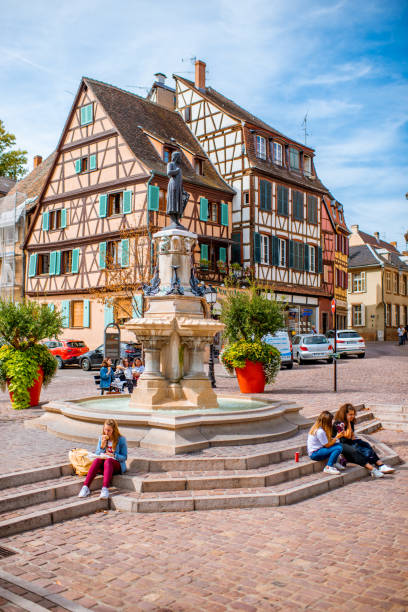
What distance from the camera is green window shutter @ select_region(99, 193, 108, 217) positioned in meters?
29.4

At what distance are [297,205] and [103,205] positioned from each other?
12.5 metres

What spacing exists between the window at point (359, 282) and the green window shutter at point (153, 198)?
28.3m

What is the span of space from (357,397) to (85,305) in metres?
18.9

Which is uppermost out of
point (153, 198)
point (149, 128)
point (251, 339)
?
point (149, 128)

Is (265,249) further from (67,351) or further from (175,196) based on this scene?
(175,196)

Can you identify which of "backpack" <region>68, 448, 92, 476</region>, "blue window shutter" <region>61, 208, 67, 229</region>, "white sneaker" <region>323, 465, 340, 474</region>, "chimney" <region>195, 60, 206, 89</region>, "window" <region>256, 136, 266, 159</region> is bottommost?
"white sneaker" <region>323, 465, 340, 474</region>

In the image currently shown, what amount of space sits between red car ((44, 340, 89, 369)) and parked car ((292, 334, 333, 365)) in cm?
985

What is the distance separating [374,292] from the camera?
4984 centimetres

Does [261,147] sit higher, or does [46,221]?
[261,147]

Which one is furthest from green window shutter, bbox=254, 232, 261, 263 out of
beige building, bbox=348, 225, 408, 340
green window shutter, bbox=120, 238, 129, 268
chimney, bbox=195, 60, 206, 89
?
beige building, bbox=348, 225, 408, 340

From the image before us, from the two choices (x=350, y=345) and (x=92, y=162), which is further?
(x=92, y=162)

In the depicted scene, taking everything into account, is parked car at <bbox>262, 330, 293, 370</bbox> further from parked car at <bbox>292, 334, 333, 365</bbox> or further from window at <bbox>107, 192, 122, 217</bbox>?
window at <bbox>107, 192, 122, 217</bbox>

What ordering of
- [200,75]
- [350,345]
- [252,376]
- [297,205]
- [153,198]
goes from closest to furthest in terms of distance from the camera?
[252,376], [153,198], [350,345], [297,205], [200,75]

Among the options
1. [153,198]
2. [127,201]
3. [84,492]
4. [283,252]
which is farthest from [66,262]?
[84,492]
